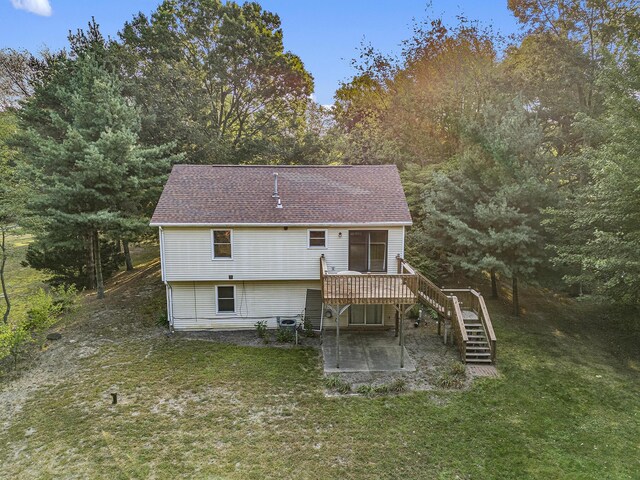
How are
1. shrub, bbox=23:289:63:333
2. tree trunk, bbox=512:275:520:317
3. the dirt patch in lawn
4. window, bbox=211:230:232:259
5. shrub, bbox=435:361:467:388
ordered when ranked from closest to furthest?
shrub, bbox=435:361:467:388
the dirt patch in lawn
shrub, bbox=23:289:63:333
window, bbox=211:230:232:259
tree trunk, bbox=512:275:520:317

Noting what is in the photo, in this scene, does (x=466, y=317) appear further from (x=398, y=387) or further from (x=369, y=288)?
(x=398, y=387)

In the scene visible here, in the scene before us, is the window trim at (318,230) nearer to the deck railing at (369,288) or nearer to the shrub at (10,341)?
the deck railing at (369,288)

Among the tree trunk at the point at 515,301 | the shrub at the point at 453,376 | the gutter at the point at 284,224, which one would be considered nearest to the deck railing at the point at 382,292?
the shrub at the point at 453,376

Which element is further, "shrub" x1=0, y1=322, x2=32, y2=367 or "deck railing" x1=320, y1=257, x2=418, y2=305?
"deck railing" x1=320, y1=257, x2=418, y2=305

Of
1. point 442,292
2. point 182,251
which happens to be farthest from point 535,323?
point 182,251

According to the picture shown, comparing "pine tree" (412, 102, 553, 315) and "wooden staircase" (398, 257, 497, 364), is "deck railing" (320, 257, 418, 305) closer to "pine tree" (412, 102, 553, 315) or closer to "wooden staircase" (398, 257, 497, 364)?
"wooden staircase" (398, 257, 497, 364)

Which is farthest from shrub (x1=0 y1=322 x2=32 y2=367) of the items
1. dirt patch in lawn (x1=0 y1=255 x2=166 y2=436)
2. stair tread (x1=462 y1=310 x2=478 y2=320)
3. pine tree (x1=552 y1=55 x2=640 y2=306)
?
pine tree (x1=552 y1=55 x2=640 y2=306)

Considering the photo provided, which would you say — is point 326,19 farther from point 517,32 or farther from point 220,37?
point 517,32

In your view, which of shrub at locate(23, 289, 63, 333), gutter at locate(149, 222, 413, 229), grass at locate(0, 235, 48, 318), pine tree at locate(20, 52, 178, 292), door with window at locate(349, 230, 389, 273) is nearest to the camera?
shrub at locate(23, 289, 63, 333)
